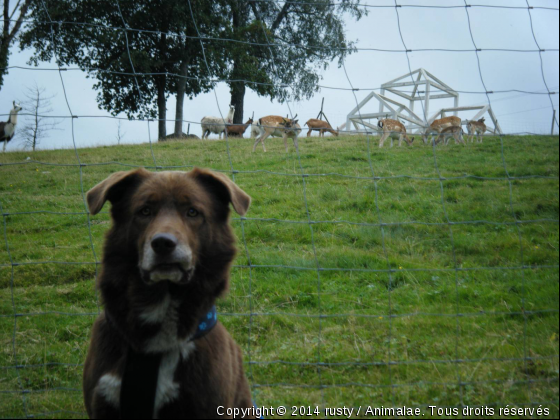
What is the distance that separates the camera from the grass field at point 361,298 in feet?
10.6

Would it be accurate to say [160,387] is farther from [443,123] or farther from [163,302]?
[443,123]

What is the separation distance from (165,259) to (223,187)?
61cm

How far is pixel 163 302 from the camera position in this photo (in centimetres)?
242

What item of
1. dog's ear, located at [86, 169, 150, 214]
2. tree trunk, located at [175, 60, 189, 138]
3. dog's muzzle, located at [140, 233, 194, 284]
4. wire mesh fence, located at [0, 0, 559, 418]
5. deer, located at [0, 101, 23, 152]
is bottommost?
wire mesh fence, located at [0, 0, 559, 418]

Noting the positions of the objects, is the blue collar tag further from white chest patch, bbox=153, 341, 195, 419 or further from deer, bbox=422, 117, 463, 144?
deer, bbox=422, 117, 463, 144

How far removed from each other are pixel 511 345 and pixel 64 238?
5.75 meters

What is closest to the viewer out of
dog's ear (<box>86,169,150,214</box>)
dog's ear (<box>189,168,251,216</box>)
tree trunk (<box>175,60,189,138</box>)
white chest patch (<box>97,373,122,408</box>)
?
white chest patch (<box>97,373,122,408</box>)

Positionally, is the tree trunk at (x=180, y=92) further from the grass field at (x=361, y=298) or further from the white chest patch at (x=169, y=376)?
the white chest patch at (x=169, y=376)

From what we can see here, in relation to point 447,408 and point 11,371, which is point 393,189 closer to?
point 447,408

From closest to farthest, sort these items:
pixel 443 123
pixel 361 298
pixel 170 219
Answer: 1. pixel 170 219
2. pixel 361 298
3. pixel 443 123

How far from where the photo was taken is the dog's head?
226 centimetres

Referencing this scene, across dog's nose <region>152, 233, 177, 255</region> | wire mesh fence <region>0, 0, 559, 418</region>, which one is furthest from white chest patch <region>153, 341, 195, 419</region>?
wire mesh fence <region>0, 0, 559, 418</region>

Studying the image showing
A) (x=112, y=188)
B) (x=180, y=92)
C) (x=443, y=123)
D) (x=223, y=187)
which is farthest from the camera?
(x=180, y=92)

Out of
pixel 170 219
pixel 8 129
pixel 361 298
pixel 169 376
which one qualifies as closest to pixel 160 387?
pixel 169 376
